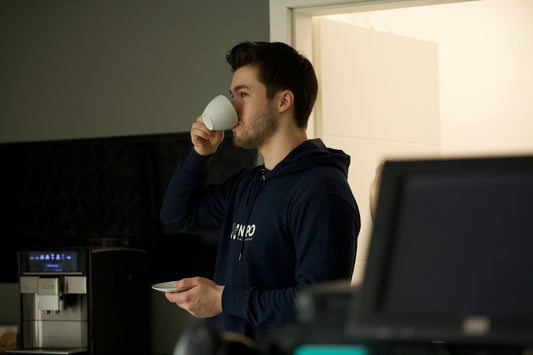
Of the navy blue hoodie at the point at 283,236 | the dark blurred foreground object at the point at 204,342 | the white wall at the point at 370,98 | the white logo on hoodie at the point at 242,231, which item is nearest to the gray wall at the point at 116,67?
the white wall at the point at 370,98

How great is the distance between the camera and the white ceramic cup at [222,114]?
2.14 m

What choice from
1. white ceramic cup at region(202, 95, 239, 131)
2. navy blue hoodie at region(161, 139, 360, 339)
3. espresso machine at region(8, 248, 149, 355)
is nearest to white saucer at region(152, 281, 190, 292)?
navy blue hoodie at region(161, 139, 360, 339)

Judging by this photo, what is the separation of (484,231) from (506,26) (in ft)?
14.3

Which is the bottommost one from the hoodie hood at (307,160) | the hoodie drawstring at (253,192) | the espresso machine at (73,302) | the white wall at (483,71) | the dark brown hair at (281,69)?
the espresso machine at (73,302)

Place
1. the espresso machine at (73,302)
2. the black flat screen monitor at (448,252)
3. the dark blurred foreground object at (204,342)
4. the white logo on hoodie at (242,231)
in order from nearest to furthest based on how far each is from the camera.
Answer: the black flat screen monitor at (448,252) < the dark blurred foreground object at (204,342) < the white logo on hoodie at (242,231) < the espresso machine at (73,302)

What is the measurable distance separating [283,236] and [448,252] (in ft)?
3.66

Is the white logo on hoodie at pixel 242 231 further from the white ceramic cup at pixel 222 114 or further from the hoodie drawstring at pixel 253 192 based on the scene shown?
the white ceramic cup at pixel 222 114

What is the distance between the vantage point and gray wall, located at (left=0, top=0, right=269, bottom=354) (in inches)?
125

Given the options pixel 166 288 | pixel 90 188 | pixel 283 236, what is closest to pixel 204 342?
pixel 166 288

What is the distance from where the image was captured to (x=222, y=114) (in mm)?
2146

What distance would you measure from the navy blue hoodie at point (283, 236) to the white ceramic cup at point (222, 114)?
0.19 metres

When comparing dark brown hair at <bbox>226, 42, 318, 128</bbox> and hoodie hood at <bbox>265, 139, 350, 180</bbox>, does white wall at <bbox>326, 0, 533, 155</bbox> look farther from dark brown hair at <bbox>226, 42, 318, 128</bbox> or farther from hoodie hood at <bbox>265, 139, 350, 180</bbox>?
hoodie hood at <bbox>265, 139, 350, 180</bbox>

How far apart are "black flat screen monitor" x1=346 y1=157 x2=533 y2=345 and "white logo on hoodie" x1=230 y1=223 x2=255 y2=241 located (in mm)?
1161

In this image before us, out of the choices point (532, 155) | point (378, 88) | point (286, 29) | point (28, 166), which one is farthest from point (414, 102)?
point (532, 155)
